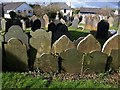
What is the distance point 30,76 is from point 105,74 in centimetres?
216

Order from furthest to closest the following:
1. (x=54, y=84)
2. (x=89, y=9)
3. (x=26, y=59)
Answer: (x=89, y=9), (x=26, y=59), (x=54, y=84)

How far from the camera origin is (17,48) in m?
6.75

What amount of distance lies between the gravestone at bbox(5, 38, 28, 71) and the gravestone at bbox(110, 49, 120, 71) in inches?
102

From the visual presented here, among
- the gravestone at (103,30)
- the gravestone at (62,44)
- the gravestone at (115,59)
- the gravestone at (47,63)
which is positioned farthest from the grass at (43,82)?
the gravestone at (103,30)

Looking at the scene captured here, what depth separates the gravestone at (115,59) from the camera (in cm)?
699

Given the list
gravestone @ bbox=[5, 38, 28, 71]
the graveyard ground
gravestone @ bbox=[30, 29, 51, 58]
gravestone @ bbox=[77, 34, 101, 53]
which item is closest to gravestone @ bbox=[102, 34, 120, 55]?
gravestone @ bbox=[77, 34, 101, 53]

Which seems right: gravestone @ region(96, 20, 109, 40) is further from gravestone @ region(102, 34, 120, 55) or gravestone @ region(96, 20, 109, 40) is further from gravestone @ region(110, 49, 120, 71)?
gravestone @ region(110, 49, 120, 71)

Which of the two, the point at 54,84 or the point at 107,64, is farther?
the point at 107,64

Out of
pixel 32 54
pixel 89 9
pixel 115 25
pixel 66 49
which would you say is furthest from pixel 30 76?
pixel 89 9

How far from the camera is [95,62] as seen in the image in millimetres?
6836

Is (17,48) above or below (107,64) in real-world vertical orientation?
above

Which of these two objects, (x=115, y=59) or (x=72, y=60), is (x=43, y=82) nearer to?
(x=72, y=60)

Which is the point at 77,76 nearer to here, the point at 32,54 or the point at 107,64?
the point at 107,64

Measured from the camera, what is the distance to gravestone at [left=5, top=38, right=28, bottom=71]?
6.72 meters
